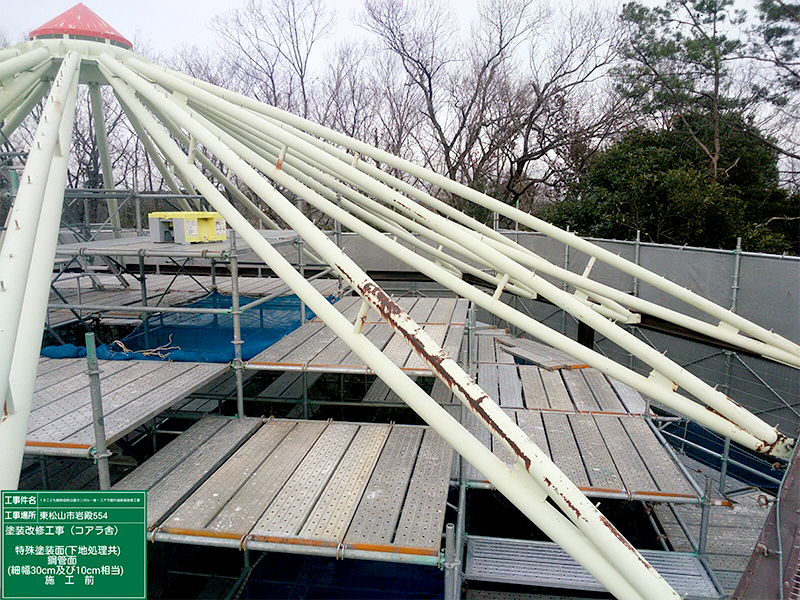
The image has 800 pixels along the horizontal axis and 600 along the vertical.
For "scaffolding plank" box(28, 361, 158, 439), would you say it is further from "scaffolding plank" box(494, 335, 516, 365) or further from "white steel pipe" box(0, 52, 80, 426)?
"scaffolding plank" box(494, 335, 516, 365)

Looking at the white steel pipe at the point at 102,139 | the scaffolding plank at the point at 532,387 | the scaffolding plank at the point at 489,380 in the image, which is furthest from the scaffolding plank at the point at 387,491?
the white steel pipe at the point at 102,139

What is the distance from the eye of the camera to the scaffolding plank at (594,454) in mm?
5176

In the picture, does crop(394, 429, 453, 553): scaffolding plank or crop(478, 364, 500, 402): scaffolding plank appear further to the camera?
crop(478, 364, 500, 402): scaffolding plank

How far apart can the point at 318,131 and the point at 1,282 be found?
3.57 metres

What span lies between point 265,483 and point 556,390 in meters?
4.61

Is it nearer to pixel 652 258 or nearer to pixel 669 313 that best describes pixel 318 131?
pixel 669 313

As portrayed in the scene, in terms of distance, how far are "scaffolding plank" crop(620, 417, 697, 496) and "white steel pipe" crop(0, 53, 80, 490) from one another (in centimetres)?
512

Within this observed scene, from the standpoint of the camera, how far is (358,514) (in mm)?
4227

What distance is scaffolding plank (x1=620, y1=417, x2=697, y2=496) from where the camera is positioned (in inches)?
201

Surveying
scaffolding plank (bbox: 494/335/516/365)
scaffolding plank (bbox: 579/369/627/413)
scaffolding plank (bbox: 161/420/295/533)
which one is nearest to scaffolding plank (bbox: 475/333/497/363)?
scaffolding plank (bbox: 494/335/516/365)

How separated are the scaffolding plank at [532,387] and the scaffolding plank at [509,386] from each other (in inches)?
3.5

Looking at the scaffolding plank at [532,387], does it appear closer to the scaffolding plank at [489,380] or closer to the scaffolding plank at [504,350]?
the scaffolding plank at [489,380]

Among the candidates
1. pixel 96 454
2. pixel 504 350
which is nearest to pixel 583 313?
pixel 96 454

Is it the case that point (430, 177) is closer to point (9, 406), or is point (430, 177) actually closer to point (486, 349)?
point (9, 406)
